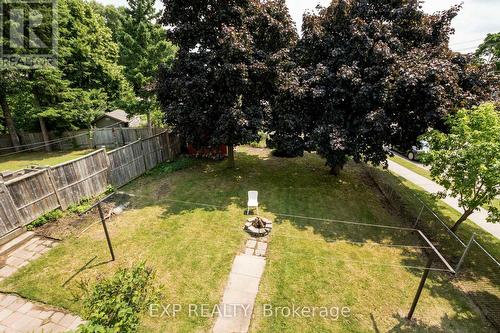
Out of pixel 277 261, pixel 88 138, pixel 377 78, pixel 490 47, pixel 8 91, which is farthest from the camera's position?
pixel 490 47

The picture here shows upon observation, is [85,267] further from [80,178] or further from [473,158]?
[473,158]

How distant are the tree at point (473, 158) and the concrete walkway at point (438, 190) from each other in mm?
1024

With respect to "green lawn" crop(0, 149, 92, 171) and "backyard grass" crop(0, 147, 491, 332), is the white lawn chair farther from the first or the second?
"green lawn" crop(0, 149, 92, 171)

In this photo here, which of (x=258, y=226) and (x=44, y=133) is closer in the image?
(x=258, y=226)

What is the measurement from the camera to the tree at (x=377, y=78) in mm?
9766

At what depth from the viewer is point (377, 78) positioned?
415 inches

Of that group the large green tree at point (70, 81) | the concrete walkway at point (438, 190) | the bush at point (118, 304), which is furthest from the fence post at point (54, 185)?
the concrete walkway at point (438, 190)

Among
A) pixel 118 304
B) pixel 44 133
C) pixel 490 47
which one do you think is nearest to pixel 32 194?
pixel 118 304

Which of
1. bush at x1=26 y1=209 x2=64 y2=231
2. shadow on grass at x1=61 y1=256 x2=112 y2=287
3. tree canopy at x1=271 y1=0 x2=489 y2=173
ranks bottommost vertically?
shadow on grass at x1=61 y1=256 x2=112 y2=287

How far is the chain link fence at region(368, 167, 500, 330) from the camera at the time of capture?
257 inches

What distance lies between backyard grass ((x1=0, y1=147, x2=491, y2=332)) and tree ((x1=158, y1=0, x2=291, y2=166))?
3.38 metres

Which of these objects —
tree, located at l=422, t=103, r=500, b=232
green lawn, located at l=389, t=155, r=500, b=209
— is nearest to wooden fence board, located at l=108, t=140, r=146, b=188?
tree, located at l=422, t=103, r=500, b=232

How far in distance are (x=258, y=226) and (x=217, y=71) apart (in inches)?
285

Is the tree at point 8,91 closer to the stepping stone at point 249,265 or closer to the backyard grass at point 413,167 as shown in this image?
the stepping stone at point 249,265
